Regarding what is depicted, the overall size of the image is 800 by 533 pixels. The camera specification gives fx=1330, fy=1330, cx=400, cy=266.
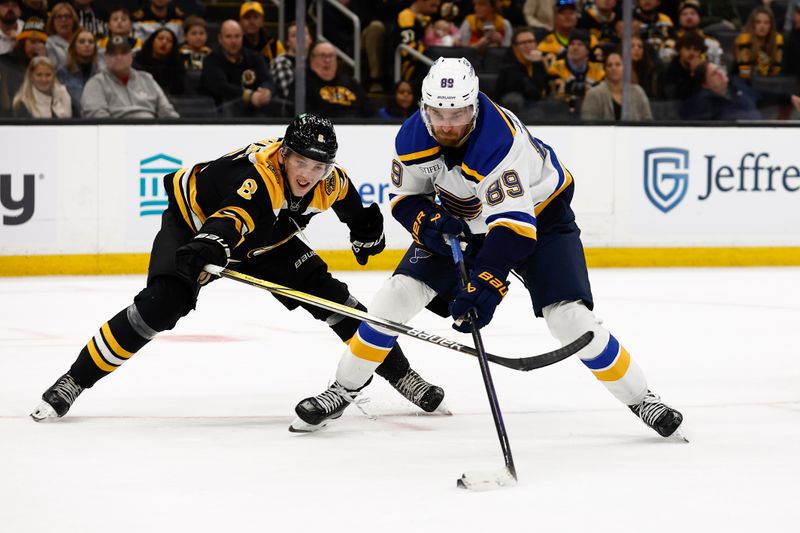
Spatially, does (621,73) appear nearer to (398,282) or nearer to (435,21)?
(435,21)

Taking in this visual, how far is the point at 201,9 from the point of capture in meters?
8.38

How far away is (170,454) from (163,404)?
0.76m

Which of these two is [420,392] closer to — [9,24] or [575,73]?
[9,24]

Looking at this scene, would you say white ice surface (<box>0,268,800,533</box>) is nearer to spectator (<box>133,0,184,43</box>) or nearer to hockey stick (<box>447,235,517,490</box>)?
hockey stick (<box>447,235,517,490</box>)

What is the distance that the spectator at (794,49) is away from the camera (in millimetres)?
9008

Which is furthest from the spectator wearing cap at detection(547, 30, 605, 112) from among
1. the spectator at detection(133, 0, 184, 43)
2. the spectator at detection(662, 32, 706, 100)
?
the spectator at detection(133, 0, 184, 43)

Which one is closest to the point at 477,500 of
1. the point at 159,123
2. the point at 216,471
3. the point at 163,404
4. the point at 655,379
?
the point at 216,471

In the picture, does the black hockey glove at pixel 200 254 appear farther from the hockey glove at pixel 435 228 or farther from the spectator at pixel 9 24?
the spectator at pixel 9 24

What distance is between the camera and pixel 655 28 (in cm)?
895

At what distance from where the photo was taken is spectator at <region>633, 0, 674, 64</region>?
874 cm

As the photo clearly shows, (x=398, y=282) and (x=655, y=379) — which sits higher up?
(x=398, y=282)

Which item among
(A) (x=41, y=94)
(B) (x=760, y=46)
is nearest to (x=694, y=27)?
(B) (x=760, y=46)

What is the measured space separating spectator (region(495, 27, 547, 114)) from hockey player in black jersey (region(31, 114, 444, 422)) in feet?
15.0

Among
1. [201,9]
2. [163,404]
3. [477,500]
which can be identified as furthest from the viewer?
[201,9]
